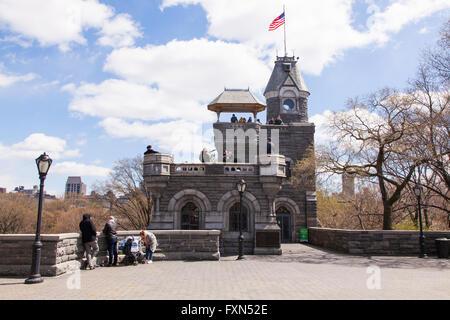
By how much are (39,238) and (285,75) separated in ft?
95.4

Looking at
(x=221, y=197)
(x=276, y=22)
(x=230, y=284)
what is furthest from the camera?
(x=276, y=22)

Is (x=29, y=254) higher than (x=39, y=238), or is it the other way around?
(x=39, y=238)

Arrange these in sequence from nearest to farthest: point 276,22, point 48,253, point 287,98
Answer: point 48,253, point 276,22, point 287,98

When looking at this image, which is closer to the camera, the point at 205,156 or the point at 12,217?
the point at 205,156

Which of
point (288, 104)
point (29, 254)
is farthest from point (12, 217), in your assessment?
point (29, 254)

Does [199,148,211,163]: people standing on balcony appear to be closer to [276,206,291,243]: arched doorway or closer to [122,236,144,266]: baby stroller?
[122,236,144,266]: baby stroller

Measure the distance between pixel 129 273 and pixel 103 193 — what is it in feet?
109

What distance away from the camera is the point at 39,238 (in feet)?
31.6

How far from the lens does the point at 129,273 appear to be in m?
10.8

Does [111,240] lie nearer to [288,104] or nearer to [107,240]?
[107,240]

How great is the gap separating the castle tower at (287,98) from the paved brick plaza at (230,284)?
2238 centimetres

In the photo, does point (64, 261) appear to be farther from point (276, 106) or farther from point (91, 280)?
point (276, 106)

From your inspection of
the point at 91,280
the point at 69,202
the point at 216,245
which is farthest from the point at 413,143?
the point at 69,202

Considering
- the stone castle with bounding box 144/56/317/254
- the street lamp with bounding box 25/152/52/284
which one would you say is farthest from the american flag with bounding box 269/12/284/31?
the street lamp with bounding box 25/152/52/284
